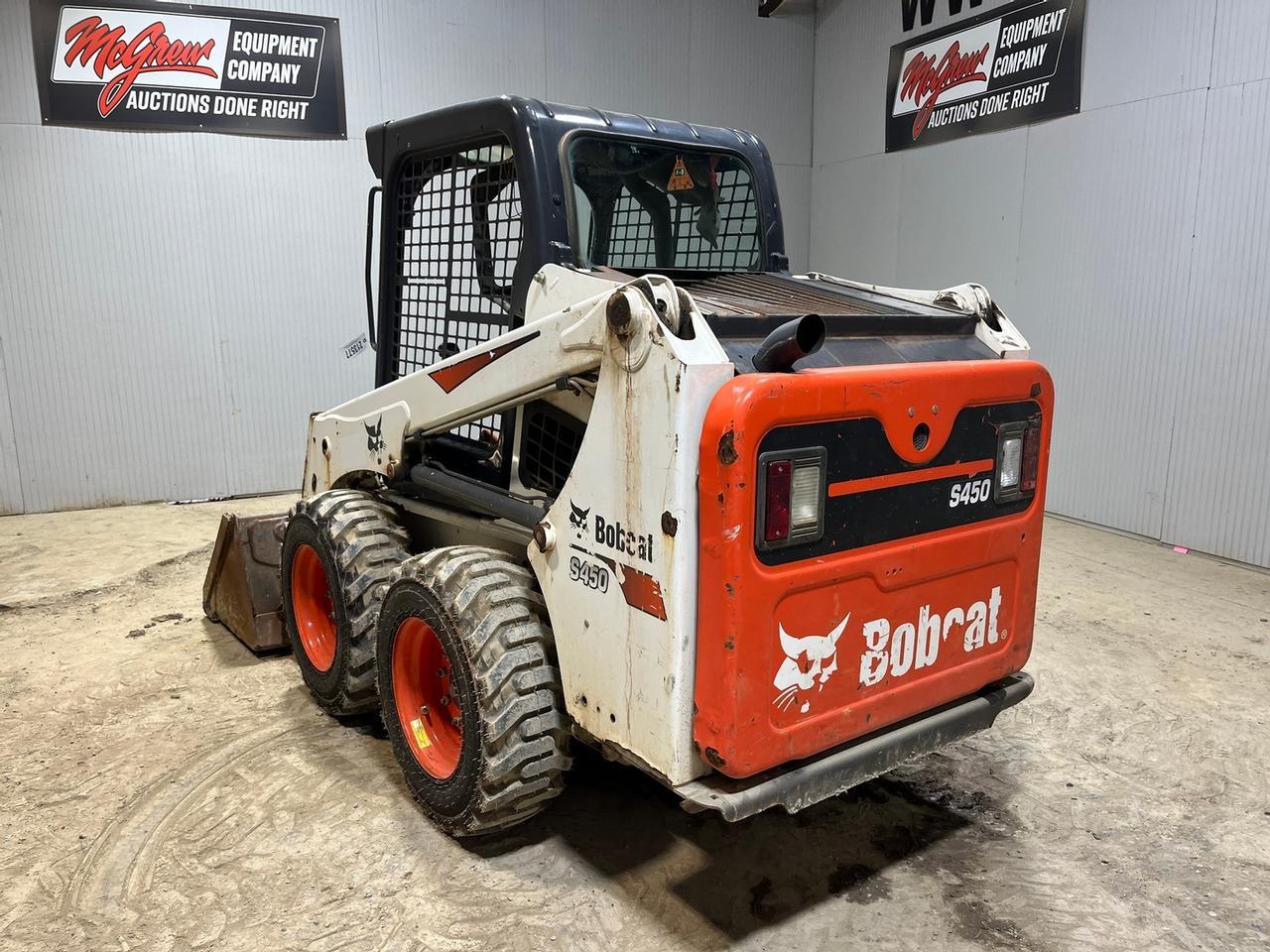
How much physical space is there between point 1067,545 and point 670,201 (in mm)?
4106

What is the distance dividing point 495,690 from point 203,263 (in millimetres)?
5939

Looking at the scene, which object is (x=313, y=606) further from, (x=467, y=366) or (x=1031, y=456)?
(x=1031, y=456)

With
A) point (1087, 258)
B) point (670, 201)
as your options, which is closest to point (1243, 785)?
point (670, 201)

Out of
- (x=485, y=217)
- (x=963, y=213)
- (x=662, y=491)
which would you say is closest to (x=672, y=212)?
(x=485, y=217)

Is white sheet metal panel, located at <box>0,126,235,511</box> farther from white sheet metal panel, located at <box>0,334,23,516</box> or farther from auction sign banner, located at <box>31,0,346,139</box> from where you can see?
auction sign banner, located at <box>31,0,346,139</box>

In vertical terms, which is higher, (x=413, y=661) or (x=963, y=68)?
(x=963, y=68)

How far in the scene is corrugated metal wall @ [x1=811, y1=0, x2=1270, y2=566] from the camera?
5.55 metres

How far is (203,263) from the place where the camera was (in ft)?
23.6

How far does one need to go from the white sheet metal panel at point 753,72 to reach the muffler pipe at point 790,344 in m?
7.18

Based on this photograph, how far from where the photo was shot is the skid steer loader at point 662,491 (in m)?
2.11

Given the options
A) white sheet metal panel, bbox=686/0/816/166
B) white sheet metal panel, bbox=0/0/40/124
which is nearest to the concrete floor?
white sheet metal panel, bbox=0/0/40/124

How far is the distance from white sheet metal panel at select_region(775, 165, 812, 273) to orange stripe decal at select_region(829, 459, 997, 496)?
6982 millimetres

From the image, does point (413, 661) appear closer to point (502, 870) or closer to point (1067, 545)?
point (502, 870)

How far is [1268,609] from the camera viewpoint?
16.0ft
